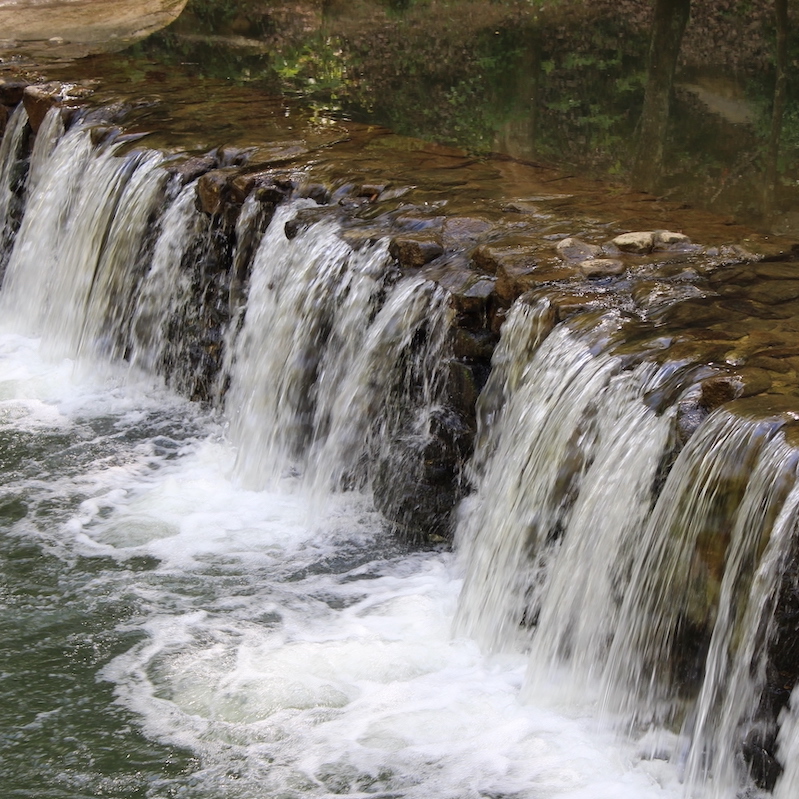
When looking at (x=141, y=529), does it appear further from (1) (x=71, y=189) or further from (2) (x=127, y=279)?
(1) (x=71, y=189)

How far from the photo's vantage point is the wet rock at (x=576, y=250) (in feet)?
19.5

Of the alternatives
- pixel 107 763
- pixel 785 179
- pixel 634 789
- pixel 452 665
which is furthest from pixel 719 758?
pixel 785 179

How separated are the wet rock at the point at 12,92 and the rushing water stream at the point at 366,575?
12.2 feet

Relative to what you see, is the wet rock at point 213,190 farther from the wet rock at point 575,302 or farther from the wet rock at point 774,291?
the wet rock at point 774,291

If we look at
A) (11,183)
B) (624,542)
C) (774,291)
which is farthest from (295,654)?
(11,183)

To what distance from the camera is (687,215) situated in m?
6.70

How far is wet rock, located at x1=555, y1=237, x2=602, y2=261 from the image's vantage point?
594 centimetres

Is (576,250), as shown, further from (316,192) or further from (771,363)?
(316,192)

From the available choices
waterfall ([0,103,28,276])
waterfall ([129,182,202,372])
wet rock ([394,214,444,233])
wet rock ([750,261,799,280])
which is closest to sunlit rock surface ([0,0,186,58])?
waterfall ([0,103,28,276])

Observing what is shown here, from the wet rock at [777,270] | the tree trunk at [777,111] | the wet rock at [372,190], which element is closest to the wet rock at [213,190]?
the wet rock at [372,190]

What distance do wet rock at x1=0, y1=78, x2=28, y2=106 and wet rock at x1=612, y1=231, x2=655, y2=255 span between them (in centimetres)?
635

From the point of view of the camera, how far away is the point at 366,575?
5.89m

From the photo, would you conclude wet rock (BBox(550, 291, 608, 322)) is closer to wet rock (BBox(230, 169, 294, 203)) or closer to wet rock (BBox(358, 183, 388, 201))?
wet rock (BBox(358, 183, 388, 201))

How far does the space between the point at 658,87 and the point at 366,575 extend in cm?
585
